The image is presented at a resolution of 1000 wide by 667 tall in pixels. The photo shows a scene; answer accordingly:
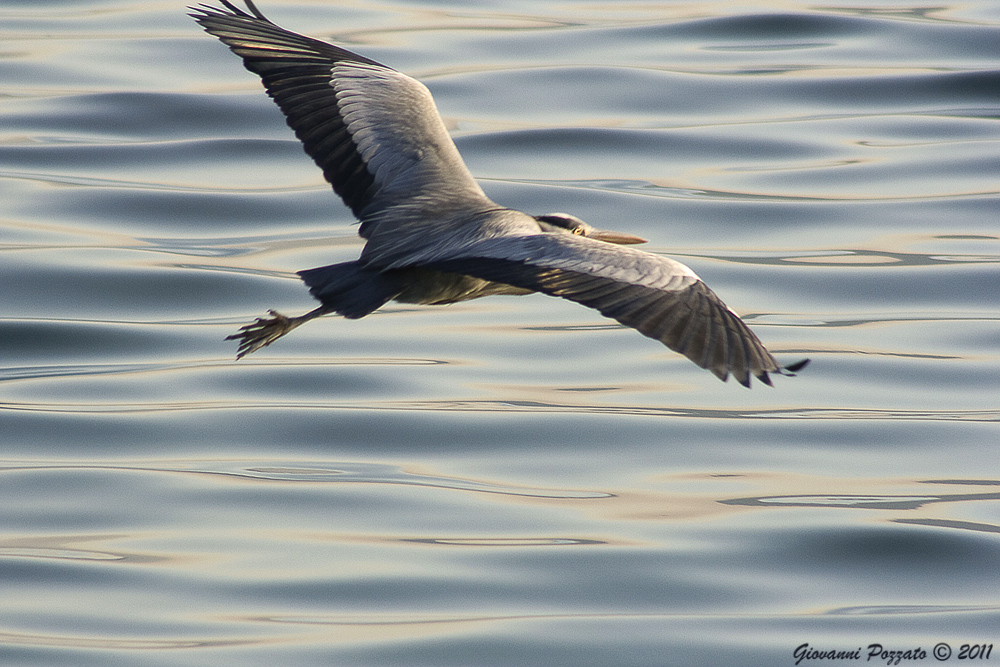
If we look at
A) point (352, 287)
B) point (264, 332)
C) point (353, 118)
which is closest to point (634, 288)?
point (352, 287)

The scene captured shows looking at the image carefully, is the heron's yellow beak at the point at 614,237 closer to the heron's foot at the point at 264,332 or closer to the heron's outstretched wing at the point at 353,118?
the heron's outstretched wing at the point at 353,118

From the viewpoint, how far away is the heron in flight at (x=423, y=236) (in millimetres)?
5387

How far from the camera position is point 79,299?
10625mm

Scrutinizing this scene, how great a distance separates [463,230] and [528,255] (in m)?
0.64

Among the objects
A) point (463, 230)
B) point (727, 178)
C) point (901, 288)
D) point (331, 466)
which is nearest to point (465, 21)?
point (727, 178)

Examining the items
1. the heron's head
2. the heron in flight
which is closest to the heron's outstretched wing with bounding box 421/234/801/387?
the heron in flight

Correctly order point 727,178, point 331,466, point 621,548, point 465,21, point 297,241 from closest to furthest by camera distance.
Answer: point 621,548, point 331,466, point 297,241, point 727,178, point 465,21

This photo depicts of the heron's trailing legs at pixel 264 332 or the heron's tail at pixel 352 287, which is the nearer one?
the heron's tail at pixel 352 287

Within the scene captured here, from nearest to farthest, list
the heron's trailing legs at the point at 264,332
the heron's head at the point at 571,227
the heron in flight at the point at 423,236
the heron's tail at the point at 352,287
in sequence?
1. the heron in flight at the point at 423,236
2. the heron's tail at the point at 352,287
3. the heron's trailing legs at the point at 264,332
4. the heron's head at the point at 571,227

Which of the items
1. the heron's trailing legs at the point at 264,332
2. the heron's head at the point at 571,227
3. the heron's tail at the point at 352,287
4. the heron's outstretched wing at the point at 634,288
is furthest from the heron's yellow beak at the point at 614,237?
the heron's trailing legs at the point at 264,332

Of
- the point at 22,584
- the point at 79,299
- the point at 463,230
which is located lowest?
the point at 22,584

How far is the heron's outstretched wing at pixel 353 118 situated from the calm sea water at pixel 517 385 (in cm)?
165

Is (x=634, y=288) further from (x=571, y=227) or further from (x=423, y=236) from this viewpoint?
(x=571, y=227)

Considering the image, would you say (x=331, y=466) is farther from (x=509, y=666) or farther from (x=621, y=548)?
(x=509, y=666)
